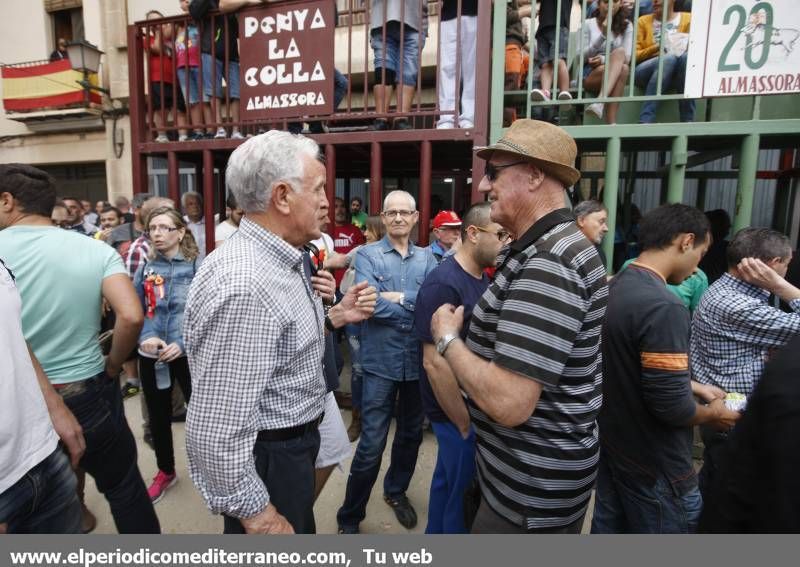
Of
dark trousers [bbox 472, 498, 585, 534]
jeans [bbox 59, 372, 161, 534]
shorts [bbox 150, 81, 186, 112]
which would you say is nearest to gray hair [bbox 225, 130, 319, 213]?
dark trousers [bbox 472, 498, 585, 534]

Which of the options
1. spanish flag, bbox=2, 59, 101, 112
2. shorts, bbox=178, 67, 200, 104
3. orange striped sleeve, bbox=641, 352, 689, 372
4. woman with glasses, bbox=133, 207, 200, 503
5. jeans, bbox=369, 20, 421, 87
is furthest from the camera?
spanish flag, bbox=2, 59, 101, 112

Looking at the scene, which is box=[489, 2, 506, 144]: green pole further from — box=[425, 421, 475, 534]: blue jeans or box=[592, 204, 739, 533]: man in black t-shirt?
box=[425, 421, 475, 534]: blue jeans

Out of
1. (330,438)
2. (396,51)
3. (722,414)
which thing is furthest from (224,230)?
(722,414)

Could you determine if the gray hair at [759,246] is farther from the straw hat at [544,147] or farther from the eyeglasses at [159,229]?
the eyeglasses at [159,229]

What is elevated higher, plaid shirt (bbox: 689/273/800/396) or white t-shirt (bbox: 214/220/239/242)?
white t-shirt (bbox: 214/220/239/242)

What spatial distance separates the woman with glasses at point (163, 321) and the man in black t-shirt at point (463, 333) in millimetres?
1864

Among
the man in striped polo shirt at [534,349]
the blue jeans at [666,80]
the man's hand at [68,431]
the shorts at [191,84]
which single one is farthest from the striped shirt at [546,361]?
the shorts at [191,84]

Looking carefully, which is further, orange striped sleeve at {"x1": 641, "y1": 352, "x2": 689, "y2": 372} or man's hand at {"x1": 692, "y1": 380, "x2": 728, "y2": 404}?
man's hand at {"x1": 692, "y1": 380, "x2": 728, "y2": 404}

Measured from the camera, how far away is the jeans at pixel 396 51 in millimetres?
4145

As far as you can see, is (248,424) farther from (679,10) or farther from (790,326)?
(679,10)

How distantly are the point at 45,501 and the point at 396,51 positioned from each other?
14.2 feet

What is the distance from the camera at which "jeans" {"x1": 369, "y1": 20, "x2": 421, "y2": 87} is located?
414 centimetres

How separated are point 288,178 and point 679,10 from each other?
4996 millimetres

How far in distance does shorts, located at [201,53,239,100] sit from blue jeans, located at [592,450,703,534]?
476 cm
